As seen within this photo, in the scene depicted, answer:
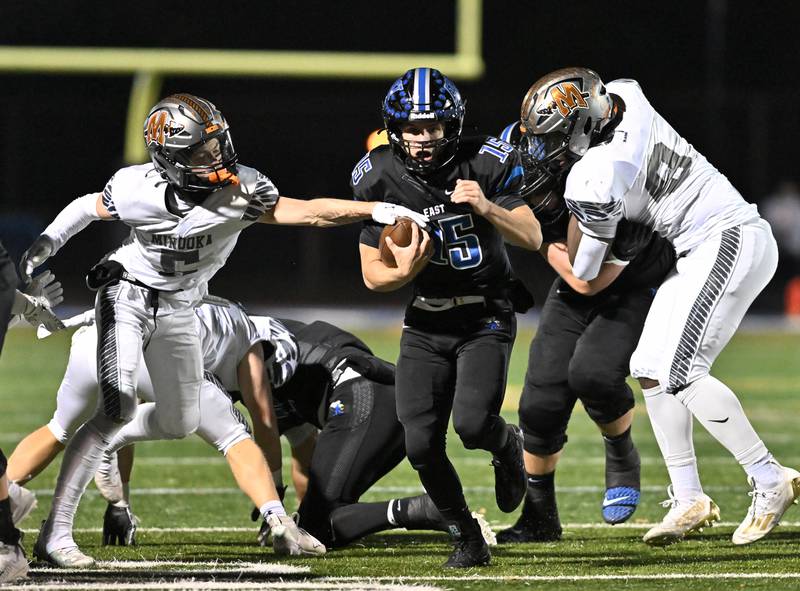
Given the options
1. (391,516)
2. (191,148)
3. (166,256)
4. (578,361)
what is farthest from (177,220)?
(578,361)

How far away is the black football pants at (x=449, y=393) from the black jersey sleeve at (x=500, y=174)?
41 cm

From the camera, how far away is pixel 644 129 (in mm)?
4738

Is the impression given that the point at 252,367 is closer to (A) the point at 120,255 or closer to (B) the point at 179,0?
(A) the point at 120,255

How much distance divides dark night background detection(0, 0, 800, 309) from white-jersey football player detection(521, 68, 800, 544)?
10047 mm

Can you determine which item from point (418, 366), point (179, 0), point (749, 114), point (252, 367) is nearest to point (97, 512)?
point (252, 367)

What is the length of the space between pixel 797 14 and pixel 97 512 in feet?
56.2

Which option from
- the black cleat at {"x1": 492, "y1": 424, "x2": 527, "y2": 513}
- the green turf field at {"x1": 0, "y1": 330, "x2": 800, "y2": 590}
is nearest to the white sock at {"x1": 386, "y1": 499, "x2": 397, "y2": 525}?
the green turf field at {"x1": 0, "y1": 330, "x2": 800, "y2": 590}

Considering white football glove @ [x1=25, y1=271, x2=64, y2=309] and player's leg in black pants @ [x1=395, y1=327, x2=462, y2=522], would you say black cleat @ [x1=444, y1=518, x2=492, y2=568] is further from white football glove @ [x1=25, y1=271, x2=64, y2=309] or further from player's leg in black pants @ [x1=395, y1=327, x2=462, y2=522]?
white football glove @ [x1=25, y1=271, x2=64, y2=309]

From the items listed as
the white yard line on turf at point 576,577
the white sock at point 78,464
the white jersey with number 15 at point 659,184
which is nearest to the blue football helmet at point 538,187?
the white jersey with number 15 at point 659,184

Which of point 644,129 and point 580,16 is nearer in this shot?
point 644,129

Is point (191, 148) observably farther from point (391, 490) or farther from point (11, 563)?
point (391, 490)

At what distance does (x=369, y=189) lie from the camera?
4805mm

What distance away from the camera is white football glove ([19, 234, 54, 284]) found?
4.88 meters

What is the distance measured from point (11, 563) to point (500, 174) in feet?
6.45
